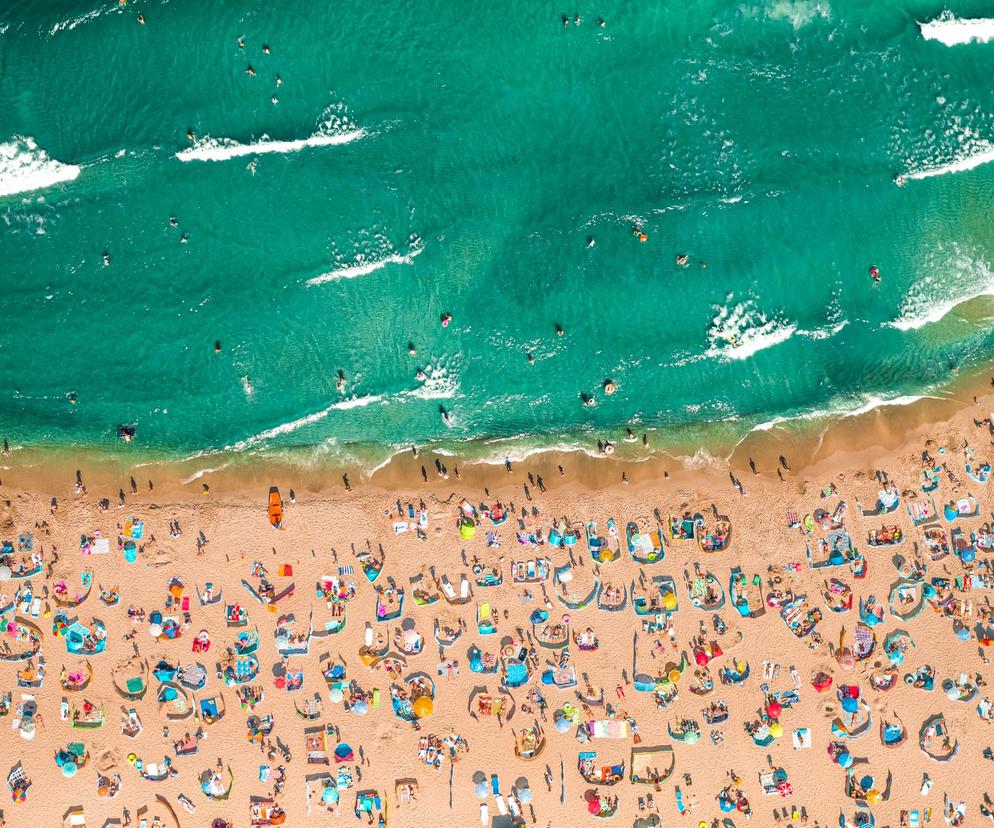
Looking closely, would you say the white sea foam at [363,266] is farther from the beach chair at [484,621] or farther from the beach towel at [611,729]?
the beach towel at [611,729]

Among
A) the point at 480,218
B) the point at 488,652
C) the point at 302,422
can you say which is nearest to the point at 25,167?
the point at 302,422

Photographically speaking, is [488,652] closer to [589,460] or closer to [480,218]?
[589,460]

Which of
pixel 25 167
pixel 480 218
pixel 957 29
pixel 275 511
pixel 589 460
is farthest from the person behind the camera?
pixel 589 460

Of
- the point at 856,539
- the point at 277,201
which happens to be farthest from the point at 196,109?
the point at 856,539

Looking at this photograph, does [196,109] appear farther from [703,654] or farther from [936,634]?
[936,634]

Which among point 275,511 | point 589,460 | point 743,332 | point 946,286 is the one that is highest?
point 946,286

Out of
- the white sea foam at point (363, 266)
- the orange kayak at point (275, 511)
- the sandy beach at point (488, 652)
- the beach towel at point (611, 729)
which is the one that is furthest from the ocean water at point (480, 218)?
the beach towel at point (611, 729)
